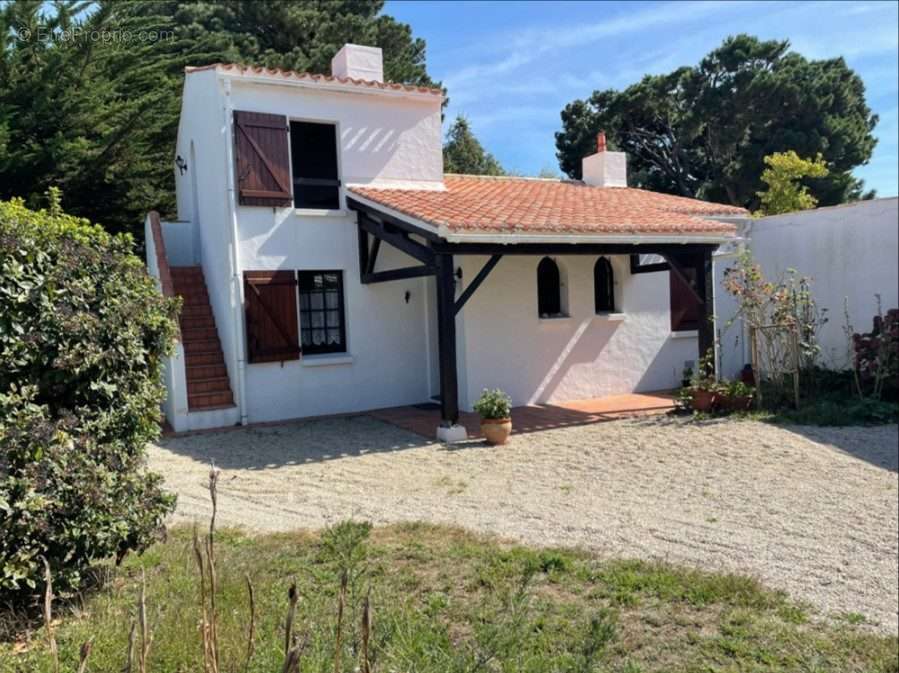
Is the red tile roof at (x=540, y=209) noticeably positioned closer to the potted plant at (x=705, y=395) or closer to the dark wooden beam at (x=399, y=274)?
the dark wooden beam at (x=399, y=274)

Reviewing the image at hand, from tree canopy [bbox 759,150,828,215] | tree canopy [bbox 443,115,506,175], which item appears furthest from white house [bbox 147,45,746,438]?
tree canopy [bbox 443,115,506,175]

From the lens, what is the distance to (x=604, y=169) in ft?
53.0

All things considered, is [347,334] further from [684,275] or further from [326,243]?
[684,275]

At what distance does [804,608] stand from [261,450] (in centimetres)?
658

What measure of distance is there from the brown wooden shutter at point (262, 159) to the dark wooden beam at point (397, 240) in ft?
4.13

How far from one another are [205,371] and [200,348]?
465 mm

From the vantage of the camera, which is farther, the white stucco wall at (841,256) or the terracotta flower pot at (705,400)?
the white stucco wall at (841,256)

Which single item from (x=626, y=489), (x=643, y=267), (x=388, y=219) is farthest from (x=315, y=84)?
(x=626, y=489)

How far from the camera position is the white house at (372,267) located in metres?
10.4

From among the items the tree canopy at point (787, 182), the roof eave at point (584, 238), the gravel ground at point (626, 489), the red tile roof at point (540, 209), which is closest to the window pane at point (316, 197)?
the red tile roof at point (540, 209)

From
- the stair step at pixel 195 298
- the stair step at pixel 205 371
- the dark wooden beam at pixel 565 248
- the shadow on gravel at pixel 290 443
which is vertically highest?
the dark wooden beam at pixel 565 248

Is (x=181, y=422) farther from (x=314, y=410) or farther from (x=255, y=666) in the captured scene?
(x=255, y=666)

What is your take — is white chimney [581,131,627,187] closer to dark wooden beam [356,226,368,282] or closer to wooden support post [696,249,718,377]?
wooden support post [696,249,718,377]

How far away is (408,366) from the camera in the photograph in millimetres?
12078
